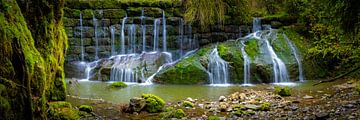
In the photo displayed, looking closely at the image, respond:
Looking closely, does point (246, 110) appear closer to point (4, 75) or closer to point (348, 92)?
point (348, 92)

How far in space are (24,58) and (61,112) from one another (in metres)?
2.20

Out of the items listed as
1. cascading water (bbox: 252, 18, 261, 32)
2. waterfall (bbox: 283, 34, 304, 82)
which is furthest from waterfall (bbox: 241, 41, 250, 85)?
cascading water (bbox: 252, 18, 261, 32)

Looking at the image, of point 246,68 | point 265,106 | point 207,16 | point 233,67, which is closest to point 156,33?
point 207,16

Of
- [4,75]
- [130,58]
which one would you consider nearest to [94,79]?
[130,58]

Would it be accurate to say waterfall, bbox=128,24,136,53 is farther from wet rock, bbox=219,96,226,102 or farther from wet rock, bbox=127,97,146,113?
wet rock, bbox=127,97,146,113

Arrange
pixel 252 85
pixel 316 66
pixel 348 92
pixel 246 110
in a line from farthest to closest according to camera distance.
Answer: pixel 316 66, pixel 252 85, pixel 348 92, pixel 246 110

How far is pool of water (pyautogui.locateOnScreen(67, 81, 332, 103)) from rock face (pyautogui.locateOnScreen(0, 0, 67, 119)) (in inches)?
138

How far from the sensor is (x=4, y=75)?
4.84 m

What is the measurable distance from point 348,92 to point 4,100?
8314mm

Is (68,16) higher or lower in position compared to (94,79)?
higher

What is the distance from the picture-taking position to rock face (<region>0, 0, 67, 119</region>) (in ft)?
16.0

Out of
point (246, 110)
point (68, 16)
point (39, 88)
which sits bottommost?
point (246, 110)

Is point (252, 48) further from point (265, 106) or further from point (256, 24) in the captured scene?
point (265, 106)

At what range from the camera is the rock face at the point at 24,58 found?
4.89 meters
